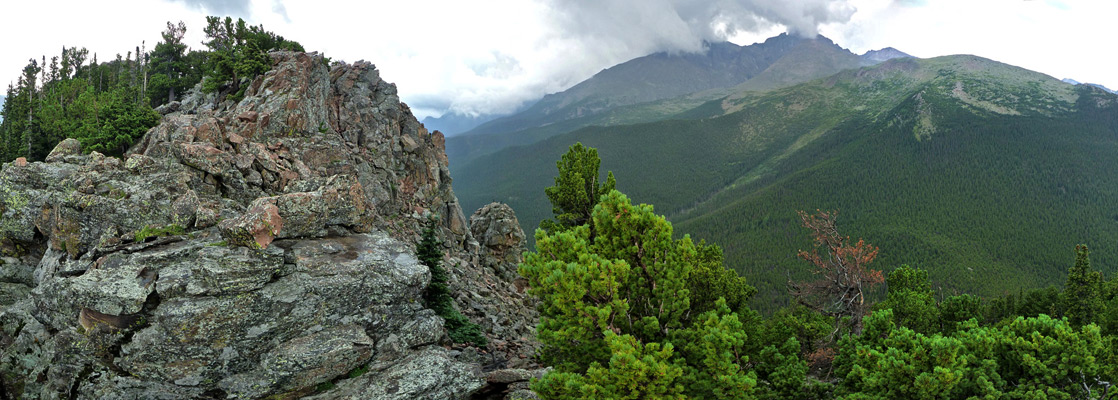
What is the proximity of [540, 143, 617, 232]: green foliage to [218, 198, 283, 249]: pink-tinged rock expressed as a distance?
15506mm

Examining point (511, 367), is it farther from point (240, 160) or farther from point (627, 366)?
point (240, 160)

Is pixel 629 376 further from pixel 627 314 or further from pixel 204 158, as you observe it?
pixel 204 158

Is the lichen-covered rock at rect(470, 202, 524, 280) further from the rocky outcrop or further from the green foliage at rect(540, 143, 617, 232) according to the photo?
the green foliage at rect(540, 143, 617, 232)

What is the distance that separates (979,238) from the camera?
17288cm

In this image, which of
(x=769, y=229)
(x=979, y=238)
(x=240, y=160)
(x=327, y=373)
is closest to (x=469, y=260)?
(x=240, y=160)

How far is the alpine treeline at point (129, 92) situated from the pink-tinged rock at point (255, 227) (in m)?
33.7

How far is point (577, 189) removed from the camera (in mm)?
29375

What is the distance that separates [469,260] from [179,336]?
33.0m

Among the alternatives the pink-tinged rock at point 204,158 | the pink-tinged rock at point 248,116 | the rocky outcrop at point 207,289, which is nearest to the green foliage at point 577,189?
the rocky outcrop at point 207,289

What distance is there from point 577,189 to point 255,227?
17.6 meters

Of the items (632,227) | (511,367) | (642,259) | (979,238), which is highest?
(632,227)

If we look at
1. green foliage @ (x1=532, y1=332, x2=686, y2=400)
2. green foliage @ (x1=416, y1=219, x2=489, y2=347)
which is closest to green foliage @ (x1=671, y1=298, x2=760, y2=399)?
green foliage @ (x1=532, y1=332, x2=686, y2=400)

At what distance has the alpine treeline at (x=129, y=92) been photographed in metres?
43.9

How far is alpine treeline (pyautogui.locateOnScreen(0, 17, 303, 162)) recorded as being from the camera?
43.9 m
